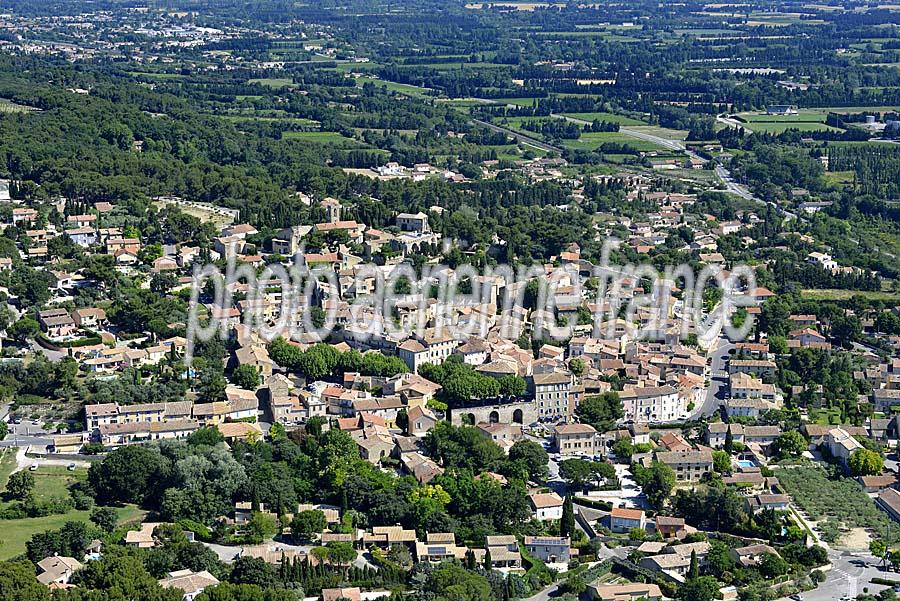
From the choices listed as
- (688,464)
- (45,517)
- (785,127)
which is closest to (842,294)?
(688,464)

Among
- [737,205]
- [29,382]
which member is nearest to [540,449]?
[29,382]

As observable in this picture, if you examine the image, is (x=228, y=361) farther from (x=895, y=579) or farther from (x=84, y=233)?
(x=895, y=579)

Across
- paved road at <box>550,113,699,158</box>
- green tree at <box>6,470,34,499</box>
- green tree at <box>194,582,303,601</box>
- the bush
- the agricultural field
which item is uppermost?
green tree at <box>194,582,303,601</box>

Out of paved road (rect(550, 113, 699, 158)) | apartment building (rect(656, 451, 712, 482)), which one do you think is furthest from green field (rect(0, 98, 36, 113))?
apartment building (rect(656, 451, 712, 482))

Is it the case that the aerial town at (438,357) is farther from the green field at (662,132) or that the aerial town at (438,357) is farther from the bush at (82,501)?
the green field at (662,132)

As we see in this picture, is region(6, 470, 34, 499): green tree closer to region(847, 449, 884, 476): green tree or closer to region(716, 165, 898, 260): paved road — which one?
region(847, 449, 884, 476): green tree

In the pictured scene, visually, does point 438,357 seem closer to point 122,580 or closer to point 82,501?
point 82,501
